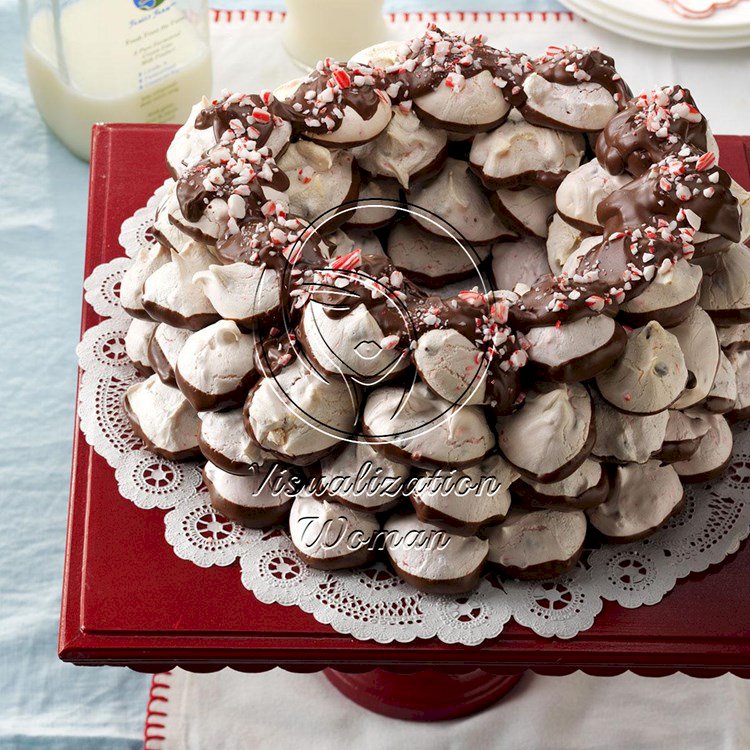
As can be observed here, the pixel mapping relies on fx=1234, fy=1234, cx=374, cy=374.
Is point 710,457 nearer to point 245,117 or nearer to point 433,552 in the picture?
point 433,552

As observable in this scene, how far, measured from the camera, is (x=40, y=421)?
167 cm

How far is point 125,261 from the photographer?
1310mm

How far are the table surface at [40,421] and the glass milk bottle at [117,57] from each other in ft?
0.42

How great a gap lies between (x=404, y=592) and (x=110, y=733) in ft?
1.83

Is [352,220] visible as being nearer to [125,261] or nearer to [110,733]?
[125,261]

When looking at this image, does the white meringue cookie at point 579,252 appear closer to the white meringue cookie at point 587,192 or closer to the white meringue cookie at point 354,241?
the white meringue cookie at point 587,192

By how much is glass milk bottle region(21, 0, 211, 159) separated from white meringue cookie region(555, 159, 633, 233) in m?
0.77

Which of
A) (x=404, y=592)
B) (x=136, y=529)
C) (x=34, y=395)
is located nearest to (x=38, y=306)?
(x=34, y=395)

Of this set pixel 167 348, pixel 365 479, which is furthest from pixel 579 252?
pixel 167 348

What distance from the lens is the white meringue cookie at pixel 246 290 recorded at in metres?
1.00

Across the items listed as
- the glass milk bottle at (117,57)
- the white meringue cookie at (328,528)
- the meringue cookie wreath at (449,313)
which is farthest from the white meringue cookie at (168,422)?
the glass milk bottle at (117,57)

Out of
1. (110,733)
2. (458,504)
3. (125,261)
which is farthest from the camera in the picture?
(110,733)

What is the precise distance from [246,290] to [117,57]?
807mm

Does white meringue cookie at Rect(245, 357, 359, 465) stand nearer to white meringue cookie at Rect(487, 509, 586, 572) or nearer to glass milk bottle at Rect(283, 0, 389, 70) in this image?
white meringue cookie at Rect(487, 509, 586, 572)
